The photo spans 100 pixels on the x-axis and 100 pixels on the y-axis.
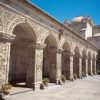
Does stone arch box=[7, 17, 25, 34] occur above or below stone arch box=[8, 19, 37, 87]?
above

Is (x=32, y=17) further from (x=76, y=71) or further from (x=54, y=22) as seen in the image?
(x=76, y=71)

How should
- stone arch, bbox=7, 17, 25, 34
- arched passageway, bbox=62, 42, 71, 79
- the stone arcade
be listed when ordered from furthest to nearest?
arched passageway, bbox=62, 42, 71, 79 → stone arch, bbox=7, 17, 25, 34 → the stone arcade

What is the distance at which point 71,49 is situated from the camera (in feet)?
46.6

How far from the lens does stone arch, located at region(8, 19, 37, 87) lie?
880 centimetres

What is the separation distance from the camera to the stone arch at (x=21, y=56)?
8805 millimetres

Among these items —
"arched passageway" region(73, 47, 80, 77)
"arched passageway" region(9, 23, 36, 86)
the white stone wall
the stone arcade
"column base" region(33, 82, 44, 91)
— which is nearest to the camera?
the stone arcade

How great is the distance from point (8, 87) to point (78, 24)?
1032 inches

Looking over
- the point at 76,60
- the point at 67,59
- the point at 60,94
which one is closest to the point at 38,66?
the point at 60,94

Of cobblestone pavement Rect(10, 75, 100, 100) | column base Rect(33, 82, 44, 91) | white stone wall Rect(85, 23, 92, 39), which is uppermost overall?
white stone wall Rect(85, 23, 92, 39)

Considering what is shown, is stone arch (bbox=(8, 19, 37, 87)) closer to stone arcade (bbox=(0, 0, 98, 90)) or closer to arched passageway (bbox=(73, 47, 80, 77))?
stone arcade (bbox=(0, 0, 98, 90))

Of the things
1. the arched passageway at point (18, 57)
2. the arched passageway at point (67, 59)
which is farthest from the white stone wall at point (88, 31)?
the arched passageway at point (18, 57)

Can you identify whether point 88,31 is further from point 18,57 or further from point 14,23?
point 14,23

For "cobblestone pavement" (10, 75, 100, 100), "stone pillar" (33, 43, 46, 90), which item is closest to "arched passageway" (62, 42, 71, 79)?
"cobblestone pavement" (10, 75, 100, 100)

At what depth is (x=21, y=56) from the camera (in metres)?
11.5
